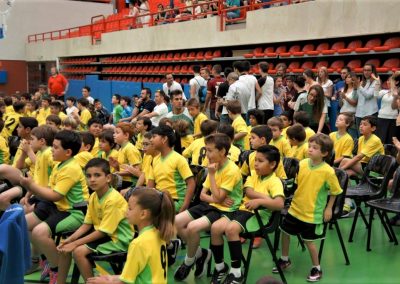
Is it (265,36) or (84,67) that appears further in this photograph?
(84,67)

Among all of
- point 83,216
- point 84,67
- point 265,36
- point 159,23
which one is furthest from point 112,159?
point 84,67

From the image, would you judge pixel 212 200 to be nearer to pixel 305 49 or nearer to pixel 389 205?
pixel 389 205

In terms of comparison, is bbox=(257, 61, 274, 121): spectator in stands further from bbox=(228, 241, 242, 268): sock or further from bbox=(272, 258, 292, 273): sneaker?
bbox=(228, 241, 242, 268): sock

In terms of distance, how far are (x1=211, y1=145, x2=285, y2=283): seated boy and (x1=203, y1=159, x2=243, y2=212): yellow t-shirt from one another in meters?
0.10

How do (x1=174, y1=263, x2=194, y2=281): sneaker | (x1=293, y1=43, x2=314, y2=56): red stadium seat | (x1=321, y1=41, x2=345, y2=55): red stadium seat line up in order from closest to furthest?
(x1=174, y1=263, x2=194, y2=281): sneaker, (x1=321, y1=41, x2=345, y2=55): red stadium seat, (x1=293, y1=43, x2=314, y2=56): red stadium seat

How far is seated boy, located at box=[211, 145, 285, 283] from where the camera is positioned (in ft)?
11.9

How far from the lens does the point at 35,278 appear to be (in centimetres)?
405

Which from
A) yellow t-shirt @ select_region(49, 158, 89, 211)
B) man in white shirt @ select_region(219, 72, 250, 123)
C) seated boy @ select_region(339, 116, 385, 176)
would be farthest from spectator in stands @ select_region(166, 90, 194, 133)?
yellow t-shirt @ select_region(49, 158, 89, 211)

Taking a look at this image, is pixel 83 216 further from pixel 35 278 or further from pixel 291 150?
pixel 291 150

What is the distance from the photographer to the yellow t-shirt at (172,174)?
13.7 ft

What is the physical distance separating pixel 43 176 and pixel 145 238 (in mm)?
1925

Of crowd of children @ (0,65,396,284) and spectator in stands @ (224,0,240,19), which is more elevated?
spectator in stands @ (224,0,240,19)

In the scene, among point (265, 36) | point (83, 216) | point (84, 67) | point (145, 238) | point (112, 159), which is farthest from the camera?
point (84, 67)

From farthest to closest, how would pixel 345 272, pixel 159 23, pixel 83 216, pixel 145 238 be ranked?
1. pixel 159 23
2. pixel 345 272
3. pixel 83 216
4. pixel 145 238
